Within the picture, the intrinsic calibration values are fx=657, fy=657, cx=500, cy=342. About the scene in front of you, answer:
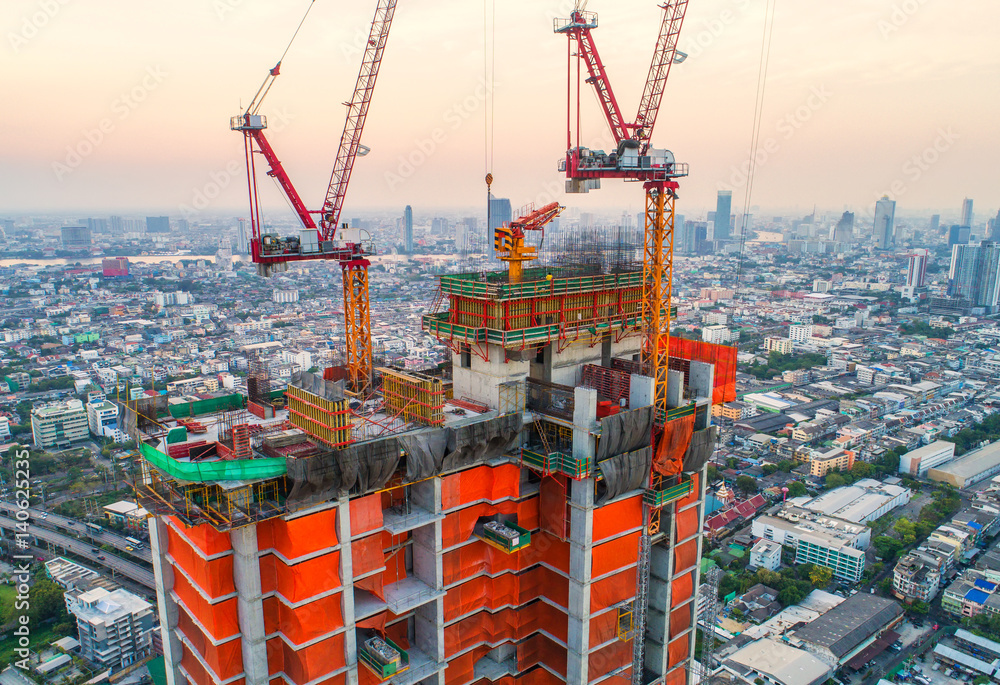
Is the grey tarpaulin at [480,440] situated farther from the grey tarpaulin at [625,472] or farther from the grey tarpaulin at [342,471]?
the grey tarpaulin at [625,472]

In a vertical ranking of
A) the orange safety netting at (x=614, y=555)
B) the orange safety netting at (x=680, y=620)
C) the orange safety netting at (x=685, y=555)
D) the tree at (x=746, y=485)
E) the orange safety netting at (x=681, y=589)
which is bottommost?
the tree at (x=746, y=485)

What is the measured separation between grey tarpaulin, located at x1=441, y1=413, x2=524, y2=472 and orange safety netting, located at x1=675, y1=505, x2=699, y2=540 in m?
7.35

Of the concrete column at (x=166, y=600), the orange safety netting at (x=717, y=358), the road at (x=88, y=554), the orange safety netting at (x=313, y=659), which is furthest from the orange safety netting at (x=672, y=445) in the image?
the road at (x=88, y=554)

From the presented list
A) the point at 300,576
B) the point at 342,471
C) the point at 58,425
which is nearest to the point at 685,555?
the point at 342,471

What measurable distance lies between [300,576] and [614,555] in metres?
9.65

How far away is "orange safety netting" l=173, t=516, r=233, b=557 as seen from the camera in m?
15.5

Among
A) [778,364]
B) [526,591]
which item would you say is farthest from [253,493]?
[778,364]

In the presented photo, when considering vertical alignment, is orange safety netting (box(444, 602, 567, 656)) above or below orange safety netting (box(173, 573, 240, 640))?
below

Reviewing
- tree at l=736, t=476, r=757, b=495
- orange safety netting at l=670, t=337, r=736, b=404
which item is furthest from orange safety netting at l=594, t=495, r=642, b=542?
tree at l=736, t=476, r=757, b=495

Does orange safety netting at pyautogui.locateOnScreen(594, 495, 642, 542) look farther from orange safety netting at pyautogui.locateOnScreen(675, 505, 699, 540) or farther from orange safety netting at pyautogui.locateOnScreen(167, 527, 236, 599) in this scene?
orange safety netting at pyautogui.locateOnScreen(167, 527, 236, 599)

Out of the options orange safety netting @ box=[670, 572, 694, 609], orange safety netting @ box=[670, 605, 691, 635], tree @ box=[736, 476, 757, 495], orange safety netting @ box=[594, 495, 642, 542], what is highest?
orange safety netting @ box=[594, 495, 642, 542]

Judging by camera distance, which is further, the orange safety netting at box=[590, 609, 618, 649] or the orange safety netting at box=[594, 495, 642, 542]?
the orange safety netting at box=[590, 609, 618, 649]

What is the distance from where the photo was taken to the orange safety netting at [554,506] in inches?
786

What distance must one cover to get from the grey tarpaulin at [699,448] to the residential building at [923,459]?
7866 cm
